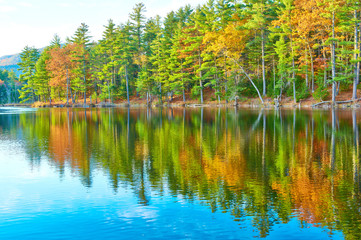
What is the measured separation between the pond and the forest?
30.3m

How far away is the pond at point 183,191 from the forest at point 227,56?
99.4 feet

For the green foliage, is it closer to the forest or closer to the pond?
the forest

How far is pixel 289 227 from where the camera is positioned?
241 inches

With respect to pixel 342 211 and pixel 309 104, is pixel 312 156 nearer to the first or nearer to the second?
pixel 342 211

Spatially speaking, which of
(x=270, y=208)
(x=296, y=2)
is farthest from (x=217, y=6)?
(x=270, y=208)

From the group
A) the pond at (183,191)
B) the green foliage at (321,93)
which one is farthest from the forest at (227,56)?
the pond at (183,191)

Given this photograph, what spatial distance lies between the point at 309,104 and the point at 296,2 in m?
13.6

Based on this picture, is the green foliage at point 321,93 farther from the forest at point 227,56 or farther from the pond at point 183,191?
the pond at point 183,191

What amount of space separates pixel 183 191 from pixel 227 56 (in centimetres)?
4483

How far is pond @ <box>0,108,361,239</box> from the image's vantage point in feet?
20.1

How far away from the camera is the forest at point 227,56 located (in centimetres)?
4175

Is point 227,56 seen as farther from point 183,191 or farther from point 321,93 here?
point 183,191

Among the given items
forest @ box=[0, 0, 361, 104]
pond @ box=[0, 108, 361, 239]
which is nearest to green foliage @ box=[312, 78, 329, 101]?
forest @ box=[0, 0, 361, 104]

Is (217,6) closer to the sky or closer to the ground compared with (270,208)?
closer to the sky
